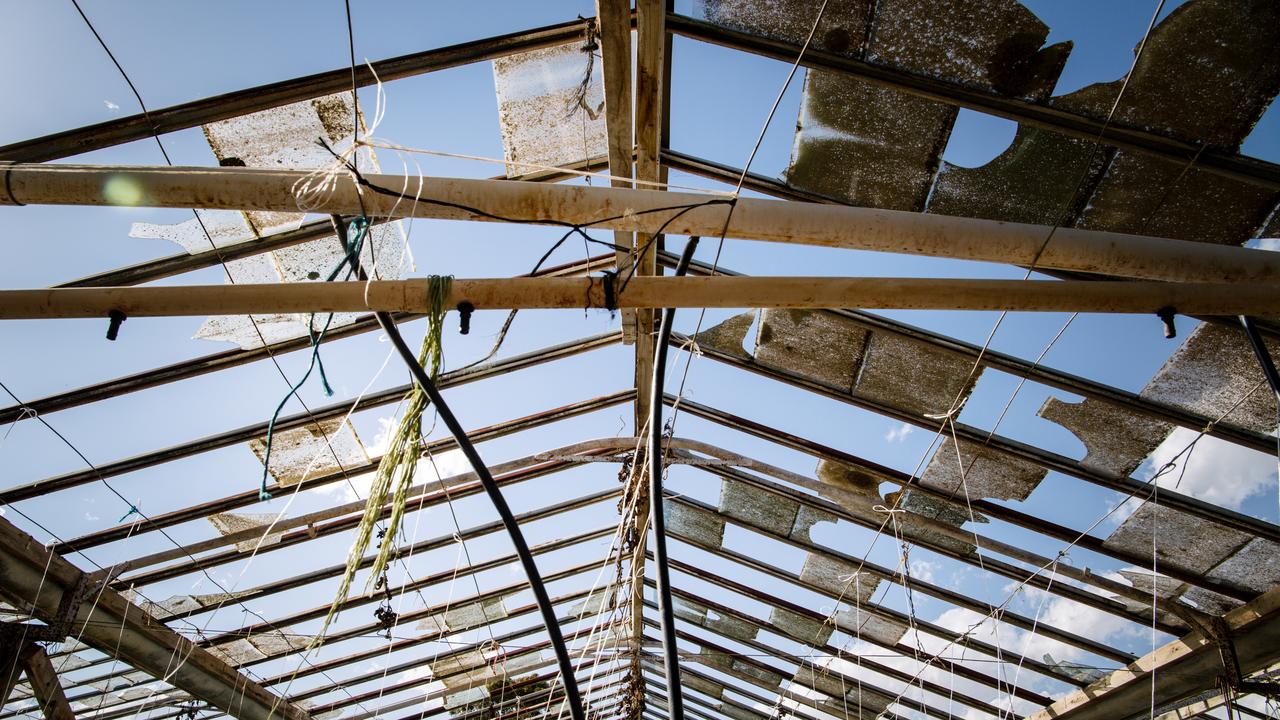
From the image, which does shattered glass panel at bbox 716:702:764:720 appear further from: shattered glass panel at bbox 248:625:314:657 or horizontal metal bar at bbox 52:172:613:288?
horizontal metal bar at bbox 52:172:613:288

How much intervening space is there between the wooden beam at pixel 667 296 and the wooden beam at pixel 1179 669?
4.29m

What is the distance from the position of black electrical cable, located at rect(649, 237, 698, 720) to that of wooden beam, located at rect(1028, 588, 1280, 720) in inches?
181

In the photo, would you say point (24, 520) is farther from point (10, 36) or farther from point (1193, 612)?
point (1193, 612)

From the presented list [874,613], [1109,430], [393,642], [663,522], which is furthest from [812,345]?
[393,642]

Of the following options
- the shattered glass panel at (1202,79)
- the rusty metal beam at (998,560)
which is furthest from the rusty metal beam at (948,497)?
the shattered glass panel at (1202,79)

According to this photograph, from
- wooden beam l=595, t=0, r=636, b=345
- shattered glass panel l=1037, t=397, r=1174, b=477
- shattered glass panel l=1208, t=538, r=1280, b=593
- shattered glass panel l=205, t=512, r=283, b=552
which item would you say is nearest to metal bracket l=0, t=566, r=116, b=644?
shattered glass panel l=205, t=512, r=283, b=552

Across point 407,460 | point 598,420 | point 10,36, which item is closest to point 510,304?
point 407,460

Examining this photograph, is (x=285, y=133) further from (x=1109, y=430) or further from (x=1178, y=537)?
(x=1178, y=537)

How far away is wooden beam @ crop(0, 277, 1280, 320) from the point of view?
198cm

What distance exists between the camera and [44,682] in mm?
4801

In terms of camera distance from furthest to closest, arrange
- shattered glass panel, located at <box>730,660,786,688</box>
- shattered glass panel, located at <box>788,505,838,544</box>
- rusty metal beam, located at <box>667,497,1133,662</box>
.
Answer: shattered glass panel, located at <box>730,660,786,688</box> → rusty metal beam, located at <box>667,497,1133,662</box> → shattered glass panel, located at <box>788,505,838,544</box>

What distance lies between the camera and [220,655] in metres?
6.63

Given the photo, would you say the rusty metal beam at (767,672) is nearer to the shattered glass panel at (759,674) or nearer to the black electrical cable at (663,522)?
the shattered glass panel at (759,674)

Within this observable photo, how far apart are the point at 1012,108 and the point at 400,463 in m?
2.73
